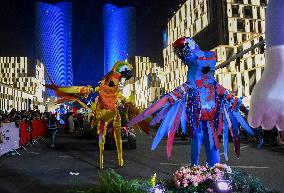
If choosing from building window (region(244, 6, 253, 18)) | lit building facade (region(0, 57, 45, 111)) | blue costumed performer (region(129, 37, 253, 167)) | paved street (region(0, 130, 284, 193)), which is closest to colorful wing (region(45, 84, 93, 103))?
paved street (region(0, 130, 284, 193))

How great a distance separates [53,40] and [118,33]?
22755 millimetres

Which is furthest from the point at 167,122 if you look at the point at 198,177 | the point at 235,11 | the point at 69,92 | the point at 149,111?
the point at 235,11

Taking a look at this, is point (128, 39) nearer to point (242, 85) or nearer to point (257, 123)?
point (242, 85)

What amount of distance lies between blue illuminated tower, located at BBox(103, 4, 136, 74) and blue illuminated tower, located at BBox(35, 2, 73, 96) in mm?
13719

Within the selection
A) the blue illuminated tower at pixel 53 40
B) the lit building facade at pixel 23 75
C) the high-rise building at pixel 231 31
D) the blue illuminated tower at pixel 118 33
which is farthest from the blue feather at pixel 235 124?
the blue illuminated tower at pixel 118 33

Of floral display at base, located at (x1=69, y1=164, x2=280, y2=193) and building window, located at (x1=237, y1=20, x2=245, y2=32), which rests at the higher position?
building window, located at (x1=237, y1=20, x2=245, y2=32)

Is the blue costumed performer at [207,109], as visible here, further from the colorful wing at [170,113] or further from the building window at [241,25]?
the building window at [241,25]

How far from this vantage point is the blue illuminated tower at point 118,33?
127125 millimetres

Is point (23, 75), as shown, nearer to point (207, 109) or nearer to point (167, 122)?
point (207, 109)

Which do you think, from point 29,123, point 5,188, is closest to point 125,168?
point 5,188

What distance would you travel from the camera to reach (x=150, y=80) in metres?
89.0

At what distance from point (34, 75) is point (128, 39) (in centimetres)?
3509

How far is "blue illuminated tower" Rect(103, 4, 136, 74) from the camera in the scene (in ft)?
417

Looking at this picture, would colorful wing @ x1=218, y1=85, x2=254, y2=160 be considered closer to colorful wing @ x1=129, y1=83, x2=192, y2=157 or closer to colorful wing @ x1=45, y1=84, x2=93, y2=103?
colorful wing @ x1=129, y1=83, x2=192, y2=157
